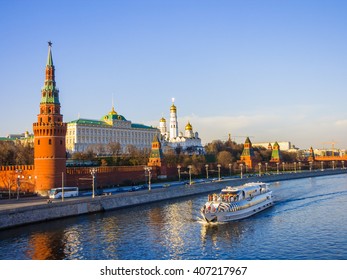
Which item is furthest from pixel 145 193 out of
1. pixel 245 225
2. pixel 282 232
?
pixel 282 232

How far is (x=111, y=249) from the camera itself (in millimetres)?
26000

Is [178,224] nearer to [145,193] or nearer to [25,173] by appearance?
[145,193]

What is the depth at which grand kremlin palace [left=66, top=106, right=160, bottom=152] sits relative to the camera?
102 meters

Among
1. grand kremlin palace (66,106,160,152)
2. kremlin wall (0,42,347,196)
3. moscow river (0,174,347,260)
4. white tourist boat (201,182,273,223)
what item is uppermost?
grand kremlin palace (66,106,160,152)

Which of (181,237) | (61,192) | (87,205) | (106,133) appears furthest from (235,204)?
(106,133)

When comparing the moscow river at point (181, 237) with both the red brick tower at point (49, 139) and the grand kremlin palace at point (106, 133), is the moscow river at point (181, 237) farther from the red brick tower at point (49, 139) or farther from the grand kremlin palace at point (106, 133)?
the grand kremlin palace at point (106, 133)

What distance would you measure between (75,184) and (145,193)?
365 inches

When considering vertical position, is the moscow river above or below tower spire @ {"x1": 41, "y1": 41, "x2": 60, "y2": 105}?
below

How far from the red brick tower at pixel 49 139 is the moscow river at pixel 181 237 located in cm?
1100

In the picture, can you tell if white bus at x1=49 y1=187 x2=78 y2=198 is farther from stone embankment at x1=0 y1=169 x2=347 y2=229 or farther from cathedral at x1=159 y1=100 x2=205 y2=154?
cathedral at x1=159 y1=100 x2=205 y2=154

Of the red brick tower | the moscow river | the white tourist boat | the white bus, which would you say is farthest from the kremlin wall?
the white tourist boat

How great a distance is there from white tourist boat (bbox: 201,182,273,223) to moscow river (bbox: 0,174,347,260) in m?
0.86

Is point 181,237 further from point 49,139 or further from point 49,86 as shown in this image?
point 49,86

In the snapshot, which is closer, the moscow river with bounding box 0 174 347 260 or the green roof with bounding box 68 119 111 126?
the moscow river with bounding box 0 174 347 260
